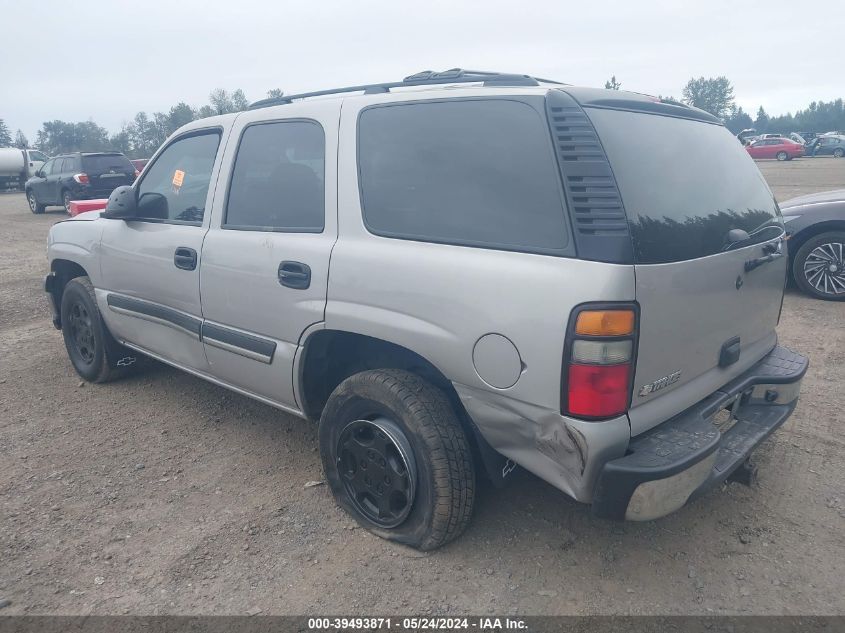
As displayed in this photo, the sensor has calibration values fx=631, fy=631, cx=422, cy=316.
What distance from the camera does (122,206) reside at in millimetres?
3859

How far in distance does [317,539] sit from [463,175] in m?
1.74

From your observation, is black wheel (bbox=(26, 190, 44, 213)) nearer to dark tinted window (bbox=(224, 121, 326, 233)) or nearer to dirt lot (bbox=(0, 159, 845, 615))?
dirt lot (bbox=(0, 159, 845, 615))

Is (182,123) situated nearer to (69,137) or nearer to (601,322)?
(69,137)

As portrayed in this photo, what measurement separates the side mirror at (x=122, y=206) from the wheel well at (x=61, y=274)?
116 cm

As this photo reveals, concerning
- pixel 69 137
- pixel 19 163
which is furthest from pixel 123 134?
pixel 19 163

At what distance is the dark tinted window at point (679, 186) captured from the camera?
2232mm

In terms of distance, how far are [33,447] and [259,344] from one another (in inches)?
70.2

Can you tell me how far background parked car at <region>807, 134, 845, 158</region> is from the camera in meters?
37.8

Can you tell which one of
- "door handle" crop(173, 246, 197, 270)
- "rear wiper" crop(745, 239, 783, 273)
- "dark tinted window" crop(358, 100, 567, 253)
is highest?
"dark tinted window" crop(358, 100, 567, 253)

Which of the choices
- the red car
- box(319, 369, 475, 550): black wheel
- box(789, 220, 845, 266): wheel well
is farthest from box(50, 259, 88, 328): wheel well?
the red car

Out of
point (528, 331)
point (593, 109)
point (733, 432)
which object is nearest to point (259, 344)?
point (528, 331)

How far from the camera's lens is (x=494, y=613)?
2.38 metres

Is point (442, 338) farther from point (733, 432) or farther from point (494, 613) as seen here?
point (733, 432)

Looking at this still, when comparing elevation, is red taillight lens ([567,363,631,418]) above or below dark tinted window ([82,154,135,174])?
below
